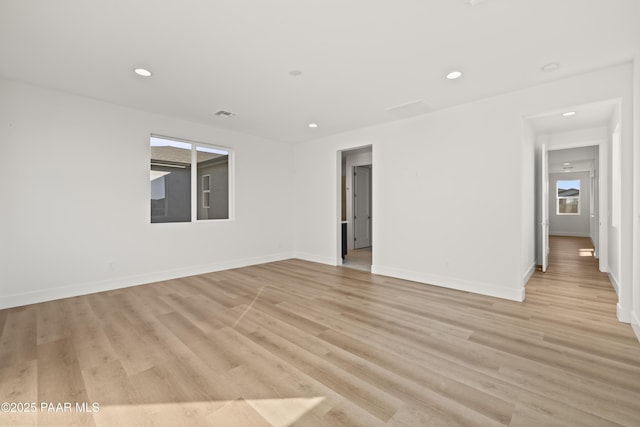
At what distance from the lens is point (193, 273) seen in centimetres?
516

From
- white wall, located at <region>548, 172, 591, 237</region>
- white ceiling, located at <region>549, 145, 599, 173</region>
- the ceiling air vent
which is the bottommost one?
white wall, located at <region>548, 172, 591, 237</region>

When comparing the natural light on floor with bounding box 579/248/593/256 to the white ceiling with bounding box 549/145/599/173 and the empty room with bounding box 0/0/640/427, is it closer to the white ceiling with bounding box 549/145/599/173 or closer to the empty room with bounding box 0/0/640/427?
the empty room with bounding box 0/0/640/427

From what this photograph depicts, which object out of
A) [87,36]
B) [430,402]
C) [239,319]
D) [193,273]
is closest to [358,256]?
[193,273]

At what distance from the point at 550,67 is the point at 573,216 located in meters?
11.2

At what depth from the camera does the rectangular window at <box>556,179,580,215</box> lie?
11039 millimetres

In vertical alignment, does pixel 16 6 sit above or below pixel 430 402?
above

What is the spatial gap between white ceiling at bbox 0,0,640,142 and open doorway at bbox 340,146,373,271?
12.9ft

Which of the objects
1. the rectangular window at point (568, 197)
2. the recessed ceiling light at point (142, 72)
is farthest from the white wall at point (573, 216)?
the recessed ceiling light at point (142, 72)

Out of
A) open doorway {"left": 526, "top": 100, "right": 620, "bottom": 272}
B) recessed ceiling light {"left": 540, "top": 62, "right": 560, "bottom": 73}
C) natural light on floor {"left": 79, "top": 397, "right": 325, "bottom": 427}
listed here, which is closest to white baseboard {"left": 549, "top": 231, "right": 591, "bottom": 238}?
open doorway {"left": 526, "top": 100, "right": 620, "bottom": 272}

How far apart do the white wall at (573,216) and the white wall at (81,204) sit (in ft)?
42.6

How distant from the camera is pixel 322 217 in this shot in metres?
6.36

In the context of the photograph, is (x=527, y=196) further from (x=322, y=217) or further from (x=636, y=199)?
(x=322, y=217)

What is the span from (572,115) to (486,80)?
1.83m

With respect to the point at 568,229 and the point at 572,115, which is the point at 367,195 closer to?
the point at 572,115
